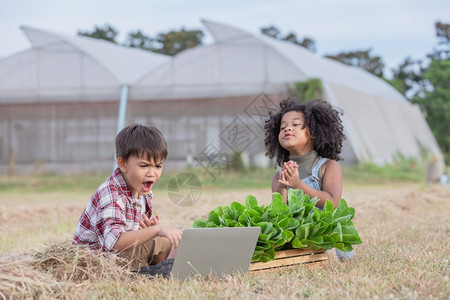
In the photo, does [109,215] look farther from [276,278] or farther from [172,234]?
[276,278]

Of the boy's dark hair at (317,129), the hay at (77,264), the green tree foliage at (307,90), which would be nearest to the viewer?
the hay at (77,264)

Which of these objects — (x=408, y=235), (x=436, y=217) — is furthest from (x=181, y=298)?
(x=436, y=217)

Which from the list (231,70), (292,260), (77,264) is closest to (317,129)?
(292,260)

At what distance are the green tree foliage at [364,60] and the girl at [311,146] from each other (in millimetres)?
29043

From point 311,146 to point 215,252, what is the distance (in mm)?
1468

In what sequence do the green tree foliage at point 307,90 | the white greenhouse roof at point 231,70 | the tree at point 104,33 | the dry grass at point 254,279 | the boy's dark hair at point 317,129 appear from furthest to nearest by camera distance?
the tree at point 104,33 → the white greenhouse roof at point 231,70 → the green tree foliage at point 307,90 → the boy's dark hair at point 317,129 → the dry grass at point 254,279

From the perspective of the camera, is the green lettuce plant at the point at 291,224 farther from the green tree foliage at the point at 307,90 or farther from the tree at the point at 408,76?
the tree at the point at 408,76

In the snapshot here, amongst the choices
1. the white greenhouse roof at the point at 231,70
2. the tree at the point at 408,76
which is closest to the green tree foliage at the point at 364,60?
the tree at the point at 408,76

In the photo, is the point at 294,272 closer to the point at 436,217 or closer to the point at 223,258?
the point at 223,258

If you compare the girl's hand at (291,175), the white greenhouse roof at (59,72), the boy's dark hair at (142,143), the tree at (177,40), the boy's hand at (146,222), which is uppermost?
the tree at (177,40)

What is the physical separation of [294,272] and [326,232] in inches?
16.9

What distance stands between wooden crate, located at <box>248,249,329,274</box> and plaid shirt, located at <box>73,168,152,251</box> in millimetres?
719

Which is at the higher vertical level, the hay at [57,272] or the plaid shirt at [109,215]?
the plaid shirt at [109,215]

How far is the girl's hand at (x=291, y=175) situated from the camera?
3.75 m
